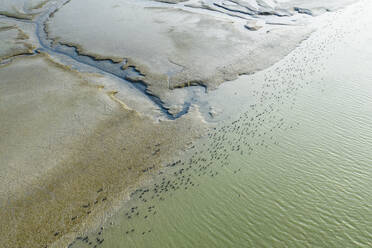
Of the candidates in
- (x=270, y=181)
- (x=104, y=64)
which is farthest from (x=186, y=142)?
(x=104, y=64)

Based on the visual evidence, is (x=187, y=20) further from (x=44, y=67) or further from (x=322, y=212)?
(x=322, y=212)

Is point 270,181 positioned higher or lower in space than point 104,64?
lower

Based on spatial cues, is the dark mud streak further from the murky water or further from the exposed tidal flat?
the murky water

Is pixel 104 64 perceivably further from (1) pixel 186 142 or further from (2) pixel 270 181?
(2) pixel 270 181

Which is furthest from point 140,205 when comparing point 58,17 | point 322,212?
point 58,17

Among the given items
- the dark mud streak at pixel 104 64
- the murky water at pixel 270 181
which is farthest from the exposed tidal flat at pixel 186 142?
the dark mud streak at pixel 104 64

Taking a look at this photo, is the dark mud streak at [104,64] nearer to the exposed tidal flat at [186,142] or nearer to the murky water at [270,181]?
the exposed tidal flat at [186,142]

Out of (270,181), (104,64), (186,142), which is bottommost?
(270,181)

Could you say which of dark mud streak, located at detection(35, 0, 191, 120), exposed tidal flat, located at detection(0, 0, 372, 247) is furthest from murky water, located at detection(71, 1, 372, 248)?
dark mud streak, located at detection(35, 0, 191, 120)
